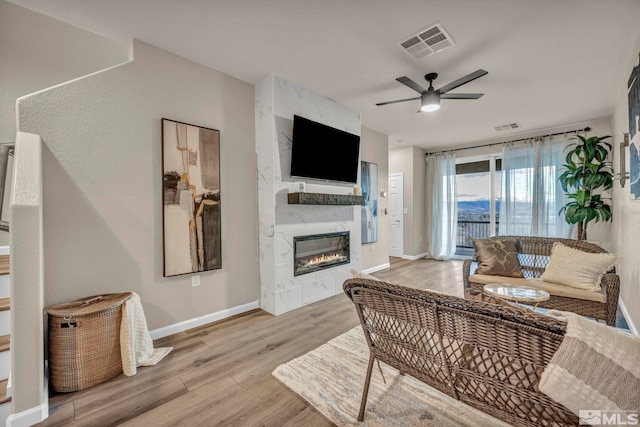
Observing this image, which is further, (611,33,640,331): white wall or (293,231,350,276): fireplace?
(293,231,350,276): fireplace

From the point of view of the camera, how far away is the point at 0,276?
5.87ft

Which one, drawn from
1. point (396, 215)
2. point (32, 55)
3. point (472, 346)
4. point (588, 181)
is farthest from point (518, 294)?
point (32, 55)

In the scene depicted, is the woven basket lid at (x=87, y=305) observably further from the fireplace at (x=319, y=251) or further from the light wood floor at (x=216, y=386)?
the fireplace at (x=319, y=251)

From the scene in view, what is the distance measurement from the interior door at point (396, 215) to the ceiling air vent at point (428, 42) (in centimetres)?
417

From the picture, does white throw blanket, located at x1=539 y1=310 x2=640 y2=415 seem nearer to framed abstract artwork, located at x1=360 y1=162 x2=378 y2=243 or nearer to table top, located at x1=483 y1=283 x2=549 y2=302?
table top, located at x1=483 y1=283 x2=549 y2=302

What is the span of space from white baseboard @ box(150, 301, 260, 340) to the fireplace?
2.21 ft

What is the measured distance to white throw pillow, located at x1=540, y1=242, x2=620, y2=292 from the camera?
2609mm

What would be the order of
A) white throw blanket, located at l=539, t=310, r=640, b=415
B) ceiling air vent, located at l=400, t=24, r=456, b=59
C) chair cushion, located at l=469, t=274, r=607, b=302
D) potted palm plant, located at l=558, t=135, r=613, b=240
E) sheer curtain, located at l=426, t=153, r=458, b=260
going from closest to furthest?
white throw blanket, located at l=539, t=310, r=640, b=415
ceiling air vent, located at l=400, t=24, r=456, b=59
chair cushion, located at l=469, t=274, r=607, b=302
potted palm plant, located at l=558, t=135, r=613, b=240
sheer curtain, located at l=426, t=153, r=458, b=260

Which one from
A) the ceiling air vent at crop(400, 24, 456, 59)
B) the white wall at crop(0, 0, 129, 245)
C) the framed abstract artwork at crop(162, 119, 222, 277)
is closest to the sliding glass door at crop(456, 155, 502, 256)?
the ceiling air vent at crop(400, 24, 456, 59)

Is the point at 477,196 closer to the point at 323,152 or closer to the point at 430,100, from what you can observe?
the point at 430,100

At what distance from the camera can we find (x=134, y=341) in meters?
2.11

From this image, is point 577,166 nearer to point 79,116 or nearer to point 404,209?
point 404,209

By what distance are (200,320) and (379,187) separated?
12.6 ft

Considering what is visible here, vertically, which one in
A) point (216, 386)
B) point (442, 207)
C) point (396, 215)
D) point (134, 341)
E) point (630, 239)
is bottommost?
point (216, 386)
